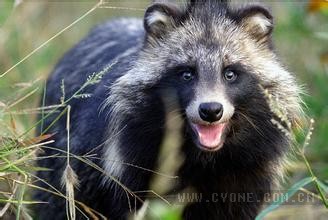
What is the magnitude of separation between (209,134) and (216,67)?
43cm

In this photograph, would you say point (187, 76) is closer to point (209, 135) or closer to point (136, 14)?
point (209, 135)

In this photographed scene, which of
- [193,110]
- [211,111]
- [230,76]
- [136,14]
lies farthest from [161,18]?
[136,14]

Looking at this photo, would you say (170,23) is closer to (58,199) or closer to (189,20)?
(189,20)

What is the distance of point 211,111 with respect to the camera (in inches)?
224

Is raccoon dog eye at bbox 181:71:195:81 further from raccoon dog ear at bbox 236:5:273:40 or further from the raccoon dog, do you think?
raccoon dog ear at bbox 236:5:273:40

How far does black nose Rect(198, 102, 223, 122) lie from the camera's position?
5695mm

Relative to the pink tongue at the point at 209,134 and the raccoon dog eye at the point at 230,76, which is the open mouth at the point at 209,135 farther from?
the raccoon dog eye at the point at 230,76

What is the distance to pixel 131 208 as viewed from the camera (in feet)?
20.9

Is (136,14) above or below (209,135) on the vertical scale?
below

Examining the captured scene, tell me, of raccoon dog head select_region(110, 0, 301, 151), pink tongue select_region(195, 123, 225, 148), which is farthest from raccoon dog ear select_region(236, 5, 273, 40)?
pink tongue select_region(195, 123, 225, 148)

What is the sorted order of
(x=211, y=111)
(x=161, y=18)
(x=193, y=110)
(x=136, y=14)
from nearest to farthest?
(x=211, y=111) → (x=193, y=110) → (x=161, y=18) → (x=136, y=14)

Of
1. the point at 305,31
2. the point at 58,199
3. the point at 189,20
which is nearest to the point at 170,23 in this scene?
the point at 189,20

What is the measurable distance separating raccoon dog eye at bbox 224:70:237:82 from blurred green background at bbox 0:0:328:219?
4.81 feet

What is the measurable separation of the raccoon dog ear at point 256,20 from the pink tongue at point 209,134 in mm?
836
